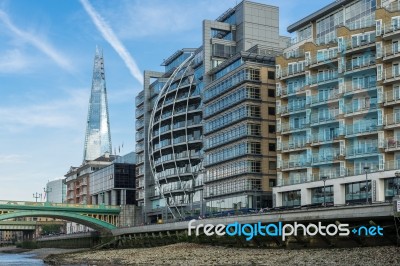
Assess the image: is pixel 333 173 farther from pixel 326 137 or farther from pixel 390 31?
pixel 390 31

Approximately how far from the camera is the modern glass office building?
120 m

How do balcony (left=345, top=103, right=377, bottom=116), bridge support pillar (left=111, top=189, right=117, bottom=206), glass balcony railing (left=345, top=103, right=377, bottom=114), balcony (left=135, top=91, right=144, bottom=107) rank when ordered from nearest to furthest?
balcony (left=345, top=103, right=377, bottom=116)
glass balcony railing (left=345, top=103, right=377, bottom=114)
balcony (left=135, top=91, right=144, bottom=107)
bridge support pillar (left=111, top=189, right=117, bottom=206)

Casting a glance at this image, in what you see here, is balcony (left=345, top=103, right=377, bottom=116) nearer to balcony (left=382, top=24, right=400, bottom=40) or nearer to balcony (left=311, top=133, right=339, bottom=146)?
balcony (left=311, top=133, right=339, bottom=146)

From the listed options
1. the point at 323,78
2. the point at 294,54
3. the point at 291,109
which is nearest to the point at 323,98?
the point at 323,78

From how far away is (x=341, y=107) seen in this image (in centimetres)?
9625

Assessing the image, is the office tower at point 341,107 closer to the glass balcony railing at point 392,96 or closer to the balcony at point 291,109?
the balcony at point 291,109

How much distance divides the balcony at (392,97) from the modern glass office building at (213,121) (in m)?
34.4

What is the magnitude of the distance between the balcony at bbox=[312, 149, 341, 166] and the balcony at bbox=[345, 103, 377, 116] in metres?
6.57

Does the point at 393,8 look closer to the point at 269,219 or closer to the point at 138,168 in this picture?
the point at 269,219

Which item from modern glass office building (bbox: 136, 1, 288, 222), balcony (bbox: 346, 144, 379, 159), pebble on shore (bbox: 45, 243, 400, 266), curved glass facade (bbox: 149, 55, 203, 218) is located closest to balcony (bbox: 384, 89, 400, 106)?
balcony (bbox: 346, 144, 379, 159)

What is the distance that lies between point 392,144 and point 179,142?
72436mm

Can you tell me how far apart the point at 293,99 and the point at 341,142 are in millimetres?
15703

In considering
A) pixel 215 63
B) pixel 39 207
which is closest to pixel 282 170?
pixel 215 63

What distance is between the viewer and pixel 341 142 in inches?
3777
